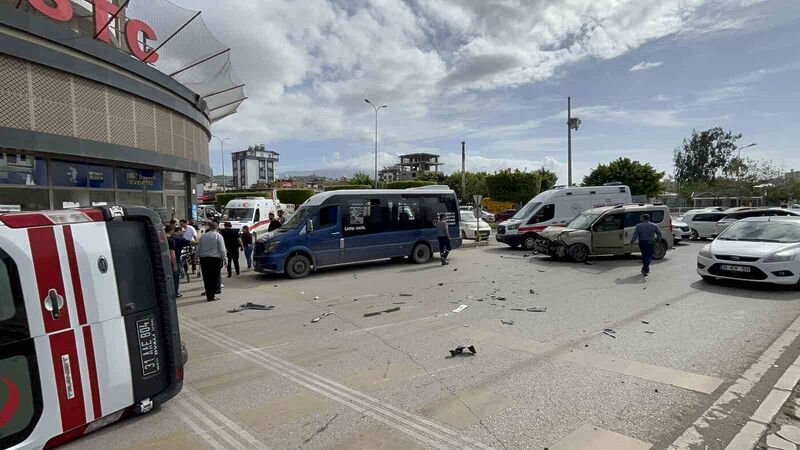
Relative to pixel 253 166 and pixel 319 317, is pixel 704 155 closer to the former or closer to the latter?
pixel 319 317

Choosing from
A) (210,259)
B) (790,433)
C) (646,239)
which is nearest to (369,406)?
(790,433)

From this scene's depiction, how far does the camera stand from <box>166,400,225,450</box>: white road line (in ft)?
11.1

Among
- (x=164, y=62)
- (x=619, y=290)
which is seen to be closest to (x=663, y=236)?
(x=619, y=290)

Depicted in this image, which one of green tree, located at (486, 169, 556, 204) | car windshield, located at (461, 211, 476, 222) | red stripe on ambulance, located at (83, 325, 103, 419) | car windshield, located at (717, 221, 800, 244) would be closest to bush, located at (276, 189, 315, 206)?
green tree, located at (486, 169, 556, 204)

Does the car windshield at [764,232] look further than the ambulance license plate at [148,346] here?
Yes

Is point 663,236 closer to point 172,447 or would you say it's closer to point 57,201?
point 172,447

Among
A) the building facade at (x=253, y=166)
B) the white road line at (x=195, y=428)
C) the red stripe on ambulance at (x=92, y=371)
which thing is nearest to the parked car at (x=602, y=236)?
the white road line at (x=195, y=428)

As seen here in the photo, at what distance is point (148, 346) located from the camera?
3758mm

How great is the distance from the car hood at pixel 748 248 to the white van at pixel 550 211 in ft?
25.0

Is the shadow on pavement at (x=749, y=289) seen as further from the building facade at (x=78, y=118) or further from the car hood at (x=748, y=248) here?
the building facade at (x=78, y=118)

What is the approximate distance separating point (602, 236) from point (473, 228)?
8.78 meters

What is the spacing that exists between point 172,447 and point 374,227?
10.4 m

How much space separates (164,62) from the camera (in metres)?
21.4

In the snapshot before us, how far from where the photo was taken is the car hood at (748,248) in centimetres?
872
